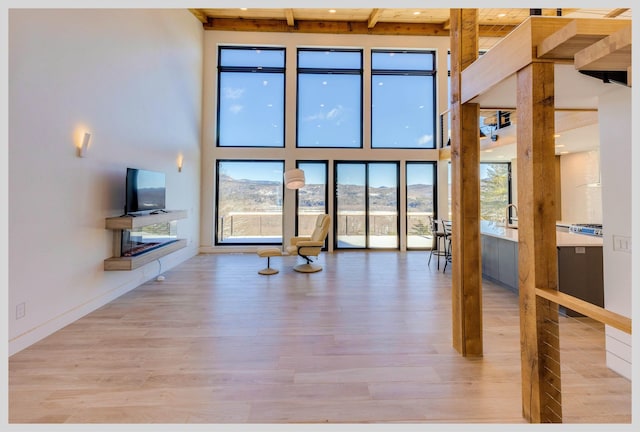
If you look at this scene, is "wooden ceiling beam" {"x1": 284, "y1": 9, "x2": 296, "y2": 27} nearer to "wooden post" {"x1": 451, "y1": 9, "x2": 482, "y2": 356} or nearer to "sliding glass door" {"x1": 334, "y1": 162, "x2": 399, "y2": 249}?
"sliding glass door" {"x1": 334, "y1": 162, "x2": 399, "y2": 249}

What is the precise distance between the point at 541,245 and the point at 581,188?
6.67 metres

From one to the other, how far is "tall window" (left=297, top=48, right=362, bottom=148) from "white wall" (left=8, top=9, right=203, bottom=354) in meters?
3.56

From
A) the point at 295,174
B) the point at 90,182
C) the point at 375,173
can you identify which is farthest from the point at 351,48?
the point at 90,182

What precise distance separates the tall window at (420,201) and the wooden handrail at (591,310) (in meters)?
6.48

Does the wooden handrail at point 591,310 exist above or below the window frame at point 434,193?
below

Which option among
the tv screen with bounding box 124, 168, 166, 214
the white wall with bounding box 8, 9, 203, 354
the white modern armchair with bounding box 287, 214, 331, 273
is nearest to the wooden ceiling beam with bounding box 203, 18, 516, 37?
the white wall with bounding box 8, 9, 203, 354

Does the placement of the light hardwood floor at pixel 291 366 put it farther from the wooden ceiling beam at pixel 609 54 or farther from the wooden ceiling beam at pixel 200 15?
the wooden ceiling beam at pixel 200 15

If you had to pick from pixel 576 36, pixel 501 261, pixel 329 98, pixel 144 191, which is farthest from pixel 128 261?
pixel 329 98

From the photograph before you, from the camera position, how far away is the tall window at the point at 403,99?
26.2ft

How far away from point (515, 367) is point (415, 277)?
2745 mm

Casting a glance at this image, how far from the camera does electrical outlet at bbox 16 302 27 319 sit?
257cm

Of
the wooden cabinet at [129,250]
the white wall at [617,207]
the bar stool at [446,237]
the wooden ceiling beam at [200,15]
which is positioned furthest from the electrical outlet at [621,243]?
the wooden ceiling beam at [200,15]

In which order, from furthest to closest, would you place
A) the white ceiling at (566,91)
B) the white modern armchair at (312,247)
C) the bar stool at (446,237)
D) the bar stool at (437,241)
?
the bar stool at (437,241) → the bar stool at (446,237) → the white modern armchair at (312,247) → the white ceiling at (566,91)

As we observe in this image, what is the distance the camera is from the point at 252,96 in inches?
308
